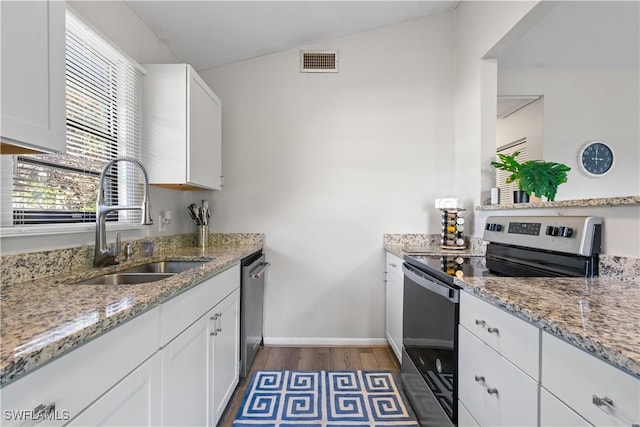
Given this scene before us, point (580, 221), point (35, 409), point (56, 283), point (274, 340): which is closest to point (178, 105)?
point (56, 283)

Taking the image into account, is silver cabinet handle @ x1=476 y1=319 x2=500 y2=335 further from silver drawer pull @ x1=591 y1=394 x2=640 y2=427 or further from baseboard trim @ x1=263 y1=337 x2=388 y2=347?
baseboard trim @ x1=263 y1=337 x2=388 y2=347

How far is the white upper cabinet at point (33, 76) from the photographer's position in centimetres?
87

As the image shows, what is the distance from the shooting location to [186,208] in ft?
9.32

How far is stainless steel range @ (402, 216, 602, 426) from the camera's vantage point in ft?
4.48

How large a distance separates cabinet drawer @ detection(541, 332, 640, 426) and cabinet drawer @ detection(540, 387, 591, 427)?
0.04 feet

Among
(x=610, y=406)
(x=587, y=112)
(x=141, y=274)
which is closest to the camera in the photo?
(x=610, y=406)

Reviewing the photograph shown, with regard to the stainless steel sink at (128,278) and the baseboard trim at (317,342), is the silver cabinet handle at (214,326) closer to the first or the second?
the stainless steel sink at (128,278)

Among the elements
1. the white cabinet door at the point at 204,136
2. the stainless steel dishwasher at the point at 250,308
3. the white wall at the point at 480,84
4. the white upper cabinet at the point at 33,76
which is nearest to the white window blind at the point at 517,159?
the white wall at the point at 480,84

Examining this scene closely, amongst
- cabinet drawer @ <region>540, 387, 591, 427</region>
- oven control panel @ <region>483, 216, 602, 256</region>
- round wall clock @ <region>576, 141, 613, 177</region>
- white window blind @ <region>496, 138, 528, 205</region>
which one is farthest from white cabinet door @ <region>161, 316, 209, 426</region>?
round wall clock @ <region>576, 141, 613, 177</region>

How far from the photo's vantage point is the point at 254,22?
2.39 m

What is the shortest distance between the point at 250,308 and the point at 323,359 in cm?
78

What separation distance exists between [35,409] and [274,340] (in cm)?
240

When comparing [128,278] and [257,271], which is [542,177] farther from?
[128,278]

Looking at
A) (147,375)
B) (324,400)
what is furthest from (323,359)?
(147,375)
